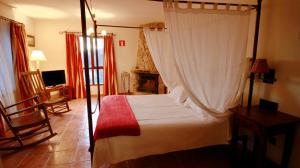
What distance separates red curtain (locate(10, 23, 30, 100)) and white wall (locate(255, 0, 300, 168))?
4255 mm

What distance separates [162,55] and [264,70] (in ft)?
5.40

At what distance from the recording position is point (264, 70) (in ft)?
6.13

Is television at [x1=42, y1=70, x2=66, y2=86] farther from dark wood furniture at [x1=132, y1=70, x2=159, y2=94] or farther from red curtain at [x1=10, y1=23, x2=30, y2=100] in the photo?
dark wood furniture at [x1=132, y1=70, x2=159, y2=94]

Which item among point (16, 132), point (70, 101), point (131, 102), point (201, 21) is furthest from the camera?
point (70, 101)

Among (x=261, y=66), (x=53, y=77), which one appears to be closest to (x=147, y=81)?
(x=53, y=77)

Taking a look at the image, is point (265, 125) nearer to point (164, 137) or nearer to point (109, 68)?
point (164, 137)

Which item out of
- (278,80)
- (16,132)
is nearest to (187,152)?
(278,80)

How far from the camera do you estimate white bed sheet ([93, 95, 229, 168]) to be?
71.4 inches

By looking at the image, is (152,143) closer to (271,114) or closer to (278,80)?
(271,114)

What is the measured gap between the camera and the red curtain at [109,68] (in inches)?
213

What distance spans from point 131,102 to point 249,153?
1842mm

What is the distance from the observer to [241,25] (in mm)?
1955

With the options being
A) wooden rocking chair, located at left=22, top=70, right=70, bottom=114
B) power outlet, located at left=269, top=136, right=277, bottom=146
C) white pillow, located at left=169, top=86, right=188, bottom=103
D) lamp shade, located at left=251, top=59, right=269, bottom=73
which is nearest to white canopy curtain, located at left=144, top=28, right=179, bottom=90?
white pillow, located at left=169, top=86, right=188, bottom=103

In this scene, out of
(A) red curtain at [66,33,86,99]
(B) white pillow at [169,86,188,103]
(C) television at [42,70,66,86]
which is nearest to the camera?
(B) white pillow at [169,86,188,103]
